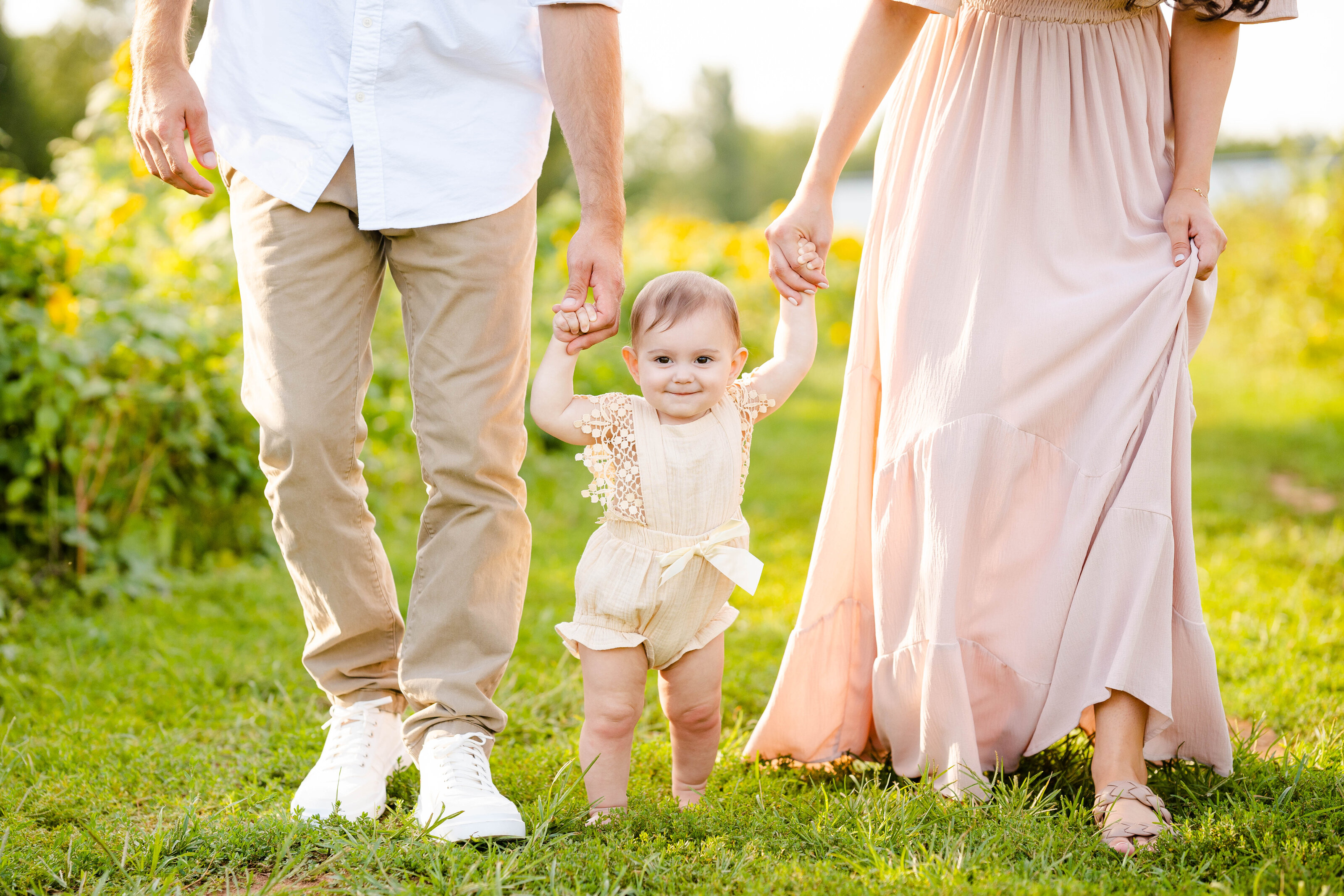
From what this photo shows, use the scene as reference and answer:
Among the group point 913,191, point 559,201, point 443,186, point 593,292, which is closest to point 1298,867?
point 913,191

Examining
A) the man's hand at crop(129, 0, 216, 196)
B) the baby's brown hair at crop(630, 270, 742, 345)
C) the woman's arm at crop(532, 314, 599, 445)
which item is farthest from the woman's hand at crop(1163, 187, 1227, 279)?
the man's hand at crop(129, 0, 216, 196)

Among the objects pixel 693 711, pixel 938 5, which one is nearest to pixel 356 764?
pixel 693 711

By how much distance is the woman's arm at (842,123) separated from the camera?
2135mm

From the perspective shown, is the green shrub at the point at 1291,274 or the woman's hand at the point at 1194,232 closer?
the woman's hand at the point at 1194,232

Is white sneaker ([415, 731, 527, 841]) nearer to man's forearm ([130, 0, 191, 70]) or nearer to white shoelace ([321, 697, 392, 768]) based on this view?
white shoelace ([321, 697, 392, 768])

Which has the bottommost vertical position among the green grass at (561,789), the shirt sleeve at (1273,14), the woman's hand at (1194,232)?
the green grass at (561,789)

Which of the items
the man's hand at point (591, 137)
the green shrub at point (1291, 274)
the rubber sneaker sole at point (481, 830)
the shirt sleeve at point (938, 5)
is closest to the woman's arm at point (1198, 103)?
the shirt sleeve at point (938, 5)

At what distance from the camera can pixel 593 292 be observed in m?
2.02

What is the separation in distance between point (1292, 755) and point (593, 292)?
1.64m

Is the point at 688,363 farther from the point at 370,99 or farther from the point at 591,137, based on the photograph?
the point at 370,99

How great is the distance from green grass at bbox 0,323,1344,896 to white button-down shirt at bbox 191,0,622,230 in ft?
3.59

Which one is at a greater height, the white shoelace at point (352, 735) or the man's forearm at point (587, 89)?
the man's forearm at point (587, 89)

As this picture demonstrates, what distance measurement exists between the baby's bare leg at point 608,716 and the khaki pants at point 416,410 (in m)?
0.17

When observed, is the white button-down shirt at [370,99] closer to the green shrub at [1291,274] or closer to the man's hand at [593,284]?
the man's hand at [593,284]
